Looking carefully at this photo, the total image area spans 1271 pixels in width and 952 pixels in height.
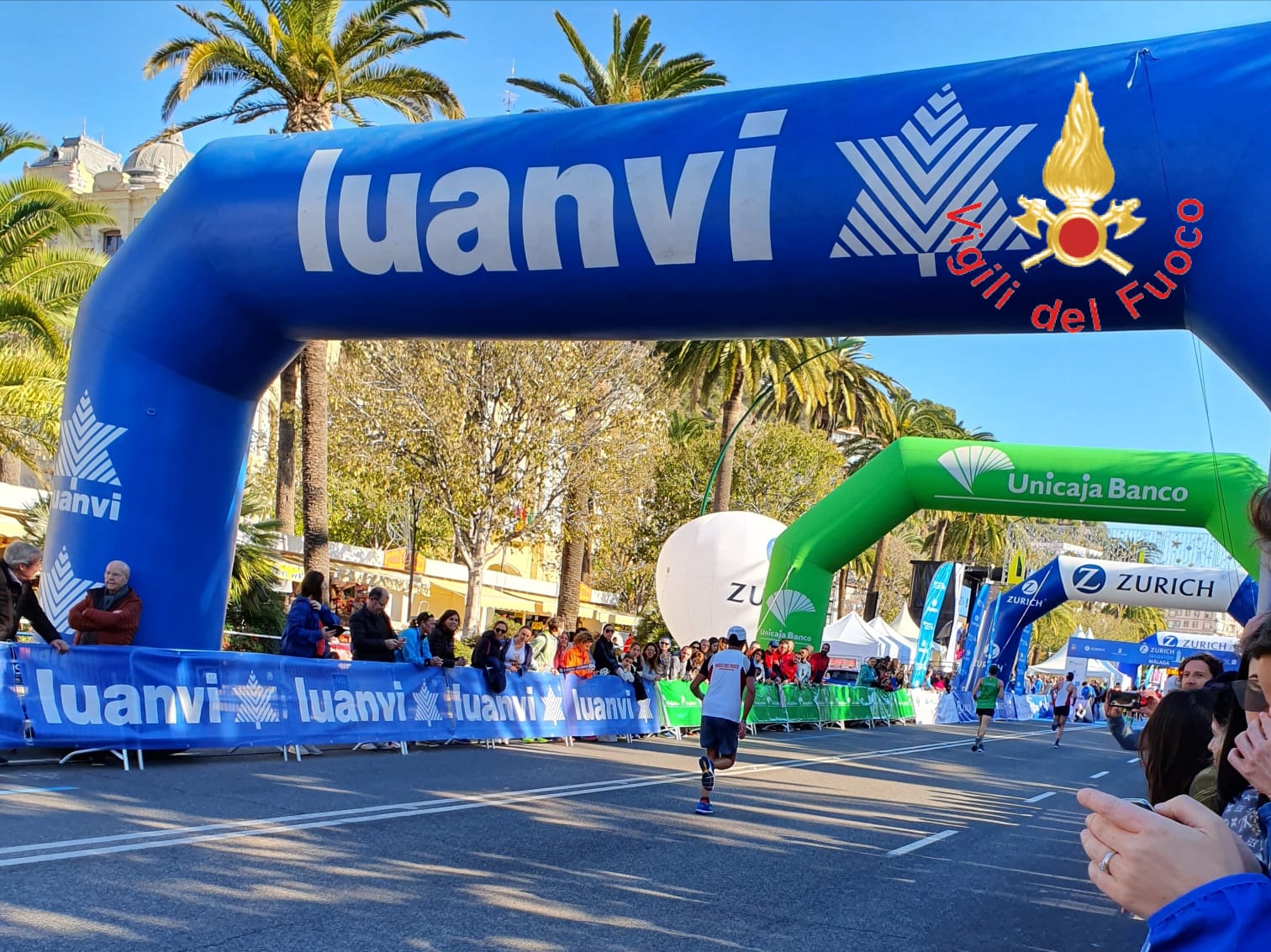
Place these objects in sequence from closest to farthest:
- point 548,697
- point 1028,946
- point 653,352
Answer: point 1028,946, point 548,697, point 653,352

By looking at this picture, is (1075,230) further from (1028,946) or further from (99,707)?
(99,707)

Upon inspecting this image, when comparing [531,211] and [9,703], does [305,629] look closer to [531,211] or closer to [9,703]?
[9,703]

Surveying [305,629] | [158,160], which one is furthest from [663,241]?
[158,160]

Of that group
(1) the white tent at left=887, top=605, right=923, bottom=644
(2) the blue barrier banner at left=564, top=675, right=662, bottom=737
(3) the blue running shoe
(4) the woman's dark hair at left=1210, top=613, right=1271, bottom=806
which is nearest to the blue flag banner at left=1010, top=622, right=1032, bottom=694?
(1) the white tent at left=887, top=605, right=923, bottom=644

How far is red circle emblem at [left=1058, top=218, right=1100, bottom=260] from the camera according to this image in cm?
914

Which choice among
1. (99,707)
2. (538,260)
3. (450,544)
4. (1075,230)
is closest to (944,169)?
(1075,230)

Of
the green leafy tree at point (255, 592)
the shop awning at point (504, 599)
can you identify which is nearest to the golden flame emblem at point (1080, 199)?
the green leafy tree at point (255, 592)

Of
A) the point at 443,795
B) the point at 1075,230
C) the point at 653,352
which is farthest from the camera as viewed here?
the point at 653,352

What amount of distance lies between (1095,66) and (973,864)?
5978mm

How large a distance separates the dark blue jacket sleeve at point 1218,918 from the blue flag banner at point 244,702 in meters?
10.0

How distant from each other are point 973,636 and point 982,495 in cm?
1849

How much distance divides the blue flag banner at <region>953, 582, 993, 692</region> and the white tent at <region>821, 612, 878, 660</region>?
110 inches

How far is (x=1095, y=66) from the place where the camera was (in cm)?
931

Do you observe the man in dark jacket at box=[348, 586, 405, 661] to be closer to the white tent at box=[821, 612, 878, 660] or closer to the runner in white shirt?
the runner in white shirt
